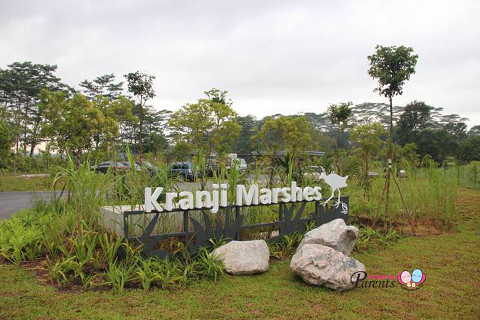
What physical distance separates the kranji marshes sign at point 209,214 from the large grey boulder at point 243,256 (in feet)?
1.13

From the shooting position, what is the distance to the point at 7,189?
46.8ft

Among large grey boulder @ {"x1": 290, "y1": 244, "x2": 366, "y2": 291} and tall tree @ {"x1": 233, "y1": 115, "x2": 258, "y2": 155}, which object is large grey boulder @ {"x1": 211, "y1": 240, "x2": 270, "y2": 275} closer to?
large grey boulder @ {"x1": 290, "y1": 244, "x2": 366, "y2": 291}

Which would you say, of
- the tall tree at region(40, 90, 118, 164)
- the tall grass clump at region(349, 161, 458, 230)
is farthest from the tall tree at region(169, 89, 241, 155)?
the tall grass clump at region(349, 161, 458, 230)

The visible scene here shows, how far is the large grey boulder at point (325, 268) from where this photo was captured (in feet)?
13.1

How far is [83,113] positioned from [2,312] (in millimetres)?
9922

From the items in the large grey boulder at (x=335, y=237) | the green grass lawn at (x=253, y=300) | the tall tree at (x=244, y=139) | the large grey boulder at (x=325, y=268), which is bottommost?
the green grass lawn at (x=253, y=300)

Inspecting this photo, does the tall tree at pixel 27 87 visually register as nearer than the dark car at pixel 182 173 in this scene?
No

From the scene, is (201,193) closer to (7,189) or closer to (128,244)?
(128,244)

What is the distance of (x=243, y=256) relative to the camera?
457 centimetres

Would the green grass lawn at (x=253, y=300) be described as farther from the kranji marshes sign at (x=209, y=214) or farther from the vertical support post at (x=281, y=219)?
the vertical support post at (x=281, y=219)

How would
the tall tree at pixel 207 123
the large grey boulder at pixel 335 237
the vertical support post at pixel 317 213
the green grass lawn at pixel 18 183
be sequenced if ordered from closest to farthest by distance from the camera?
the large grey boulder at pixel 335 237
the vertical support post at pixel 317 213
the green grass lawn at pixel 18 183
the tall tree at pixel 207 123

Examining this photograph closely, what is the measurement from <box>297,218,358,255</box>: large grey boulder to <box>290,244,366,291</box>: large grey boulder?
641 millimetres

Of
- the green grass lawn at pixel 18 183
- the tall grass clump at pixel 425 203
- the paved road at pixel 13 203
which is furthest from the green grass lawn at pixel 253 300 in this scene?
the green grass lawn at pixel 18 183

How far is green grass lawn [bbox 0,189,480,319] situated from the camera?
3398mm
